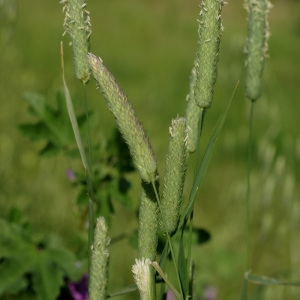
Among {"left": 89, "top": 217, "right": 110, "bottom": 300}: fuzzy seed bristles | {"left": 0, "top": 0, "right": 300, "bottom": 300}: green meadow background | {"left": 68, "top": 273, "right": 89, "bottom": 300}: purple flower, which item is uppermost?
{"left": 0, "top": 0, "right": 300, "bottom": 300}: green meadow background

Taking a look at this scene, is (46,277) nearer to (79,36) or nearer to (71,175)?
(71,175)

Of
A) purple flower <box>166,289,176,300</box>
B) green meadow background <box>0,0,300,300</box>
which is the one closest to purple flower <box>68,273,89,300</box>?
green meadow background <box>0,0,300,300</box>

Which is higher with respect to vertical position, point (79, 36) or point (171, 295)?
point (171, 295)

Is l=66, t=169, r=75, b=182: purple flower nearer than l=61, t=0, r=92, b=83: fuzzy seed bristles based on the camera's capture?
No

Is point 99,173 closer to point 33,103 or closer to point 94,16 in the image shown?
point 33,103

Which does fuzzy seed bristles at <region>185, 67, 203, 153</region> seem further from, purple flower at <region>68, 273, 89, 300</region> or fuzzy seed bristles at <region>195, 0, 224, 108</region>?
purple flower at <region>68, 273, 89, 300</region>

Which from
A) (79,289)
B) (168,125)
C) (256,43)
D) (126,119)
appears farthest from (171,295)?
(168,125)

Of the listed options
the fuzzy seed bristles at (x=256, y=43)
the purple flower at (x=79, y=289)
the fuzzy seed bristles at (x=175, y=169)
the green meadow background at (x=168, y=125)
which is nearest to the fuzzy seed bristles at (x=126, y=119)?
the fuzzy seed bristles at (x=175, y=169)
